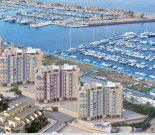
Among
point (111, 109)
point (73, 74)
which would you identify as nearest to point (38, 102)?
point (73, 74)

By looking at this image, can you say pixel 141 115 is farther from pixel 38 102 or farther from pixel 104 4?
pixel 104 4

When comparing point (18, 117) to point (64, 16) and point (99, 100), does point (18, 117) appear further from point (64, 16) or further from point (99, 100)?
point (64, 16)

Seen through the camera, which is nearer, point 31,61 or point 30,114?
point 30,114

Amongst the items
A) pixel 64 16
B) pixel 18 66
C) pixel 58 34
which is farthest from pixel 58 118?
pixel 64 16

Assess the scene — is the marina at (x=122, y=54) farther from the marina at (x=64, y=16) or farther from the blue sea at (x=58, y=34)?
the marina at (x=64, y=16)

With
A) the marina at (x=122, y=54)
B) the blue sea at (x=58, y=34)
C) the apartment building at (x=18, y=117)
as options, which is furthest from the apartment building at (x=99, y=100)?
the blue sea at (x=58, y=34)

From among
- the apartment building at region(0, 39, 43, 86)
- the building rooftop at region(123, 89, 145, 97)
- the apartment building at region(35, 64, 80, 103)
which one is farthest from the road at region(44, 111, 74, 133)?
the building rooftop at region(123, 89, 145, 97)
